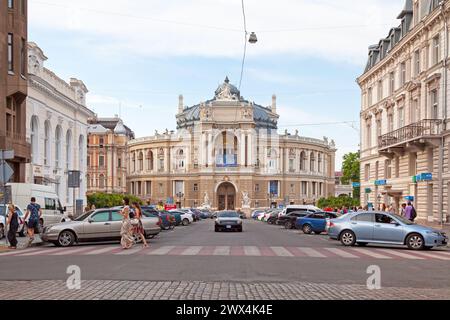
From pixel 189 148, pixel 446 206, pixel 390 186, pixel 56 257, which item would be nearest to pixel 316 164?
pixel 189 148

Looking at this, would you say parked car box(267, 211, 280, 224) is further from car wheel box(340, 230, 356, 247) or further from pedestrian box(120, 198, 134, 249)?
pedestrian box(120, 198, 134, 249)

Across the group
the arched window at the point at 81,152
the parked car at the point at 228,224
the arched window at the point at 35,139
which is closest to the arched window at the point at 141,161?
the arched window at the point at 81,152

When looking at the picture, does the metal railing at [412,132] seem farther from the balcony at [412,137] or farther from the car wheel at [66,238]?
the car wheel at [66,238]

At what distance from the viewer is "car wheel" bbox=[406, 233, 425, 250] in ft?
81.6

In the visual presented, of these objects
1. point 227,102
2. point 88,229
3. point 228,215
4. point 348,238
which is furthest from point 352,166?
point 88,229

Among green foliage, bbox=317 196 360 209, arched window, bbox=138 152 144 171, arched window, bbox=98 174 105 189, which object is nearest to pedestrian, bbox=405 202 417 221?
green foliage, bbox=317 196 360 209

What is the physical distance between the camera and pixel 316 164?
135 meters

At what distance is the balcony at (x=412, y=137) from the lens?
40.1 m

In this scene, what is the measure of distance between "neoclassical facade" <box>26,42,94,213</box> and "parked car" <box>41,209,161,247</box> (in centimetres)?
2437

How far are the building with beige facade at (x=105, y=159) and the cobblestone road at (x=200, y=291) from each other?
101 m

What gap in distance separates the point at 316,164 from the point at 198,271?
398 feet

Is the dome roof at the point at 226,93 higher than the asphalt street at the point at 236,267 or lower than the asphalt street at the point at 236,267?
higher

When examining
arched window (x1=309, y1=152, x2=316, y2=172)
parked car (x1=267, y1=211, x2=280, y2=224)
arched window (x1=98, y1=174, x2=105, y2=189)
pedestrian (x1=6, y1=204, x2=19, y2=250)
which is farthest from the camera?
arched window (x1=309, y1=152, x2=316, y2=172)
